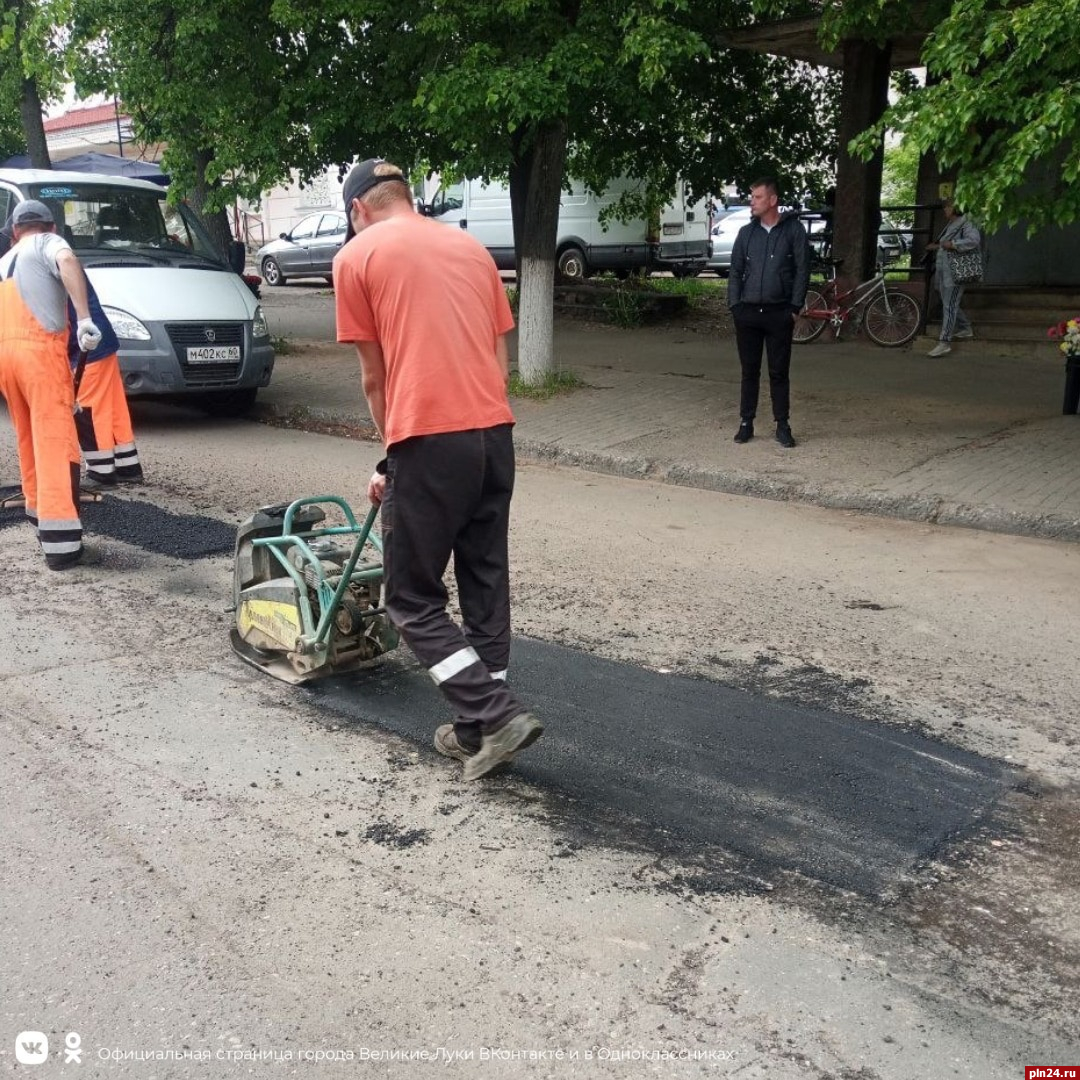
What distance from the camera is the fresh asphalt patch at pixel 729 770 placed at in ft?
11.9

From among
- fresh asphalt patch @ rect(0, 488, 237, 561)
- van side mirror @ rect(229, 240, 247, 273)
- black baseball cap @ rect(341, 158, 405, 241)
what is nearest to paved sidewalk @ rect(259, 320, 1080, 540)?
van side mirror @ rect(229, 240, 247, 273)

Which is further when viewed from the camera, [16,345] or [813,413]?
[813,413]

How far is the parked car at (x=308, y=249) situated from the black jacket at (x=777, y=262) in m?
17.8

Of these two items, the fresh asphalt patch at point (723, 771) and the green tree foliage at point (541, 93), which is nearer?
the fresh asphalt patch at point (723, 771)

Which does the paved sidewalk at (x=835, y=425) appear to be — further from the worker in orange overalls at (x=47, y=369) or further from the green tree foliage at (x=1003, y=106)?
the worker in orange overalls at (x=47, y=369)

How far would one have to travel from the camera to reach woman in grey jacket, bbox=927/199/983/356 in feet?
43.9

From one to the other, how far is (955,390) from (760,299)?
143 inches

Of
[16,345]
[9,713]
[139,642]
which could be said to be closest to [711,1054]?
[9,713]

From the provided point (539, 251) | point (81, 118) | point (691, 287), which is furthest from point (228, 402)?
point (81, 118)

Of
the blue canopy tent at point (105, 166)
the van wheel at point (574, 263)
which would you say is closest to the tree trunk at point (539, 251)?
the van wheel at point (574, 263)

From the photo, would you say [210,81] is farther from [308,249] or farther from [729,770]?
[308,249]

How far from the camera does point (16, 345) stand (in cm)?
651

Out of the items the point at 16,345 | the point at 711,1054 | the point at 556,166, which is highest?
the point at 556,166

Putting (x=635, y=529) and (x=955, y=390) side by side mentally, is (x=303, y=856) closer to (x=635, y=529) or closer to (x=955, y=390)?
(x=635, y=529)
